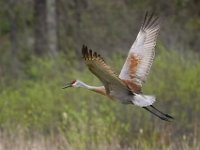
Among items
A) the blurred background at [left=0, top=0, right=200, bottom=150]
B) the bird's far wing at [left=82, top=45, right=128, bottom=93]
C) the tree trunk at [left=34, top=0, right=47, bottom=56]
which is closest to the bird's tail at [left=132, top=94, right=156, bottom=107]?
the bird's far wing at [left=82, top=45, right=128, bottom=93]

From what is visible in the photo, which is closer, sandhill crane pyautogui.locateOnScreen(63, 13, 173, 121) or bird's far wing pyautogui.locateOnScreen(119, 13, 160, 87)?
sandhill crane pyautogui.locateOnScreen(63, 13, 173, 121)

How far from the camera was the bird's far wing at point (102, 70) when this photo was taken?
9.79 m

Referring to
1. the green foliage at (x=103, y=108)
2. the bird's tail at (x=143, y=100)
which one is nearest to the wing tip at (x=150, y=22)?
the bird's tail at (x=143, y=100)

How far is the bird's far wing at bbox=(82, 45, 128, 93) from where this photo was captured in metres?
9.79

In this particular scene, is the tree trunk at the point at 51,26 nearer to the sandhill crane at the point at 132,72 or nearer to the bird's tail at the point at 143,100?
the sandhill crane at the point at 132,72

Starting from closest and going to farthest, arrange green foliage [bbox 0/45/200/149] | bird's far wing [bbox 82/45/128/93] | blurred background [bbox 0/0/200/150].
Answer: bird's far wing [bbox 82/45/128/93] < blurred background [bbox 0/0/200/150] < green foliage [bbox 0/45/200/149]

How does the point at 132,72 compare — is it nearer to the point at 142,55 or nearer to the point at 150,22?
the point at 142,55

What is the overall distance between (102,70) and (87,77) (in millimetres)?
7435

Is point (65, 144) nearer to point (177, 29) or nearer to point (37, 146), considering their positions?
point (37, 146)

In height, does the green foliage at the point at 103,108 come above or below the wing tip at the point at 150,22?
below

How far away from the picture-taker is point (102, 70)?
1009 cm

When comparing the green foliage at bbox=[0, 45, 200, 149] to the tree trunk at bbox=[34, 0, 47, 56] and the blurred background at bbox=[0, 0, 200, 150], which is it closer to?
the blurred background at bbox=[0, 0, 200, 150]

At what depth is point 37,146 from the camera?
462 inches

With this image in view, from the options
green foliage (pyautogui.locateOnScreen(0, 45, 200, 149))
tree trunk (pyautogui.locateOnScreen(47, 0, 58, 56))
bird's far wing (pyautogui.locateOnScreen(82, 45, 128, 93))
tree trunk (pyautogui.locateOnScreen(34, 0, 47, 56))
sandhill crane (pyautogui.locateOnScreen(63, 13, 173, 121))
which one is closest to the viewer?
bird's far wing (pyautogui.locateOnScreen(82, 45, 128, 93))
